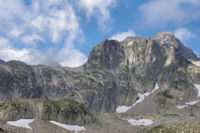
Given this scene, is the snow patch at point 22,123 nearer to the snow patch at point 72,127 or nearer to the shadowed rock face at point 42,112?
the shadowed rock face at point 42,112

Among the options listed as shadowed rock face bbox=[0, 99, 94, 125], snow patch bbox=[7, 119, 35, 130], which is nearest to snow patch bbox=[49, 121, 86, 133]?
shadowed rock face bbox=[0, 99, 94, 125]

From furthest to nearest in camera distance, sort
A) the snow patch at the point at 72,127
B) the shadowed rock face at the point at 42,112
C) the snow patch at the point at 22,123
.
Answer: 1. the snow patch at the point at 72,127
2. the shadowed rock face at the point at 42,112
3. the snow patch at the point at 22,123

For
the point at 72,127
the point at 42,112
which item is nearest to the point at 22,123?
the point at 42,112

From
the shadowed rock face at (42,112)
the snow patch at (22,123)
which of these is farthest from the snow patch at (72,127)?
the snow patch at (22,123)

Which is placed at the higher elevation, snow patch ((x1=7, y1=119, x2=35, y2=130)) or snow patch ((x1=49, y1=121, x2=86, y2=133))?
snow patch ((x1=7, y1=119, x2=35, y2=130))

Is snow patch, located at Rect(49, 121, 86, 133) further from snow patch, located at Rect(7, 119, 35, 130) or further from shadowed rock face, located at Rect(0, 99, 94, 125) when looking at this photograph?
snow patch, located at Rect(7, 119, 35, 130)

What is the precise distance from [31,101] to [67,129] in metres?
35.3

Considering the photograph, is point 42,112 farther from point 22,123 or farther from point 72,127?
point 72,127

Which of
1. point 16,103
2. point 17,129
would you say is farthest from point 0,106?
point 17,129

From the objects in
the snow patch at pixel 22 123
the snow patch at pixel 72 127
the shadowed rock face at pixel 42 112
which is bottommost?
the snow patch at pixel 72 127

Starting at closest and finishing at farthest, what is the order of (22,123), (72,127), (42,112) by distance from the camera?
(22,123), (42,112), (72,127)

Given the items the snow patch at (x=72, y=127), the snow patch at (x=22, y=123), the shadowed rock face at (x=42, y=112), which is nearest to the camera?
the snow patch at (x=22, y=123)

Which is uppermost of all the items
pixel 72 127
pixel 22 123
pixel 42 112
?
pixel 42 112

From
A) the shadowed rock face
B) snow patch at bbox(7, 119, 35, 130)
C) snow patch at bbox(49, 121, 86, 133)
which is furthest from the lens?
snow patch at bbox(49, 121, 86, 133)
